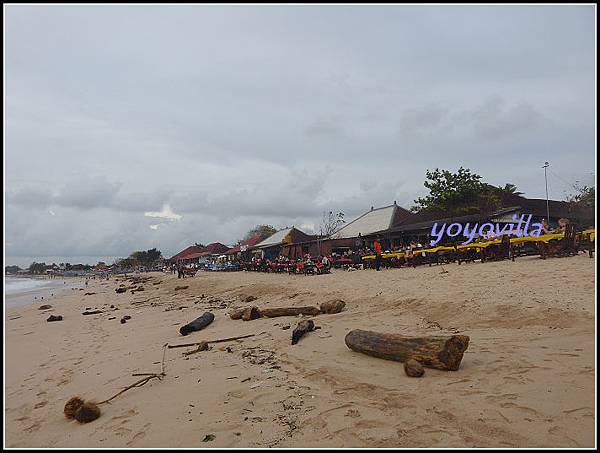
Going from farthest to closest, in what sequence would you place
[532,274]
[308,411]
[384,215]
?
[384,215] → [532,274] → [308,411]

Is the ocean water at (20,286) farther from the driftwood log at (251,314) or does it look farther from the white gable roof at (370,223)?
the driftwood log at (251,314)

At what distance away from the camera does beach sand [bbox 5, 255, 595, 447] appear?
3.07 metres

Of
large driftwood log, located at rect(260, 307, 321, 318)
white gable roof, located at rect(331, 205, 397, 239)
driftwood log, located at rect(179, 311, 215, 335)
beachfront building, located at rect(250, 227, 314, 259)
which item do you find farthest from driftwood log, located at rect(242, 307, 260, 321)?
beachfront building, located at rect(250, 227, 314, 259)

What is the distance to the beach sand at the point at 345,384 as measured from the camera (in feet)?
10.1

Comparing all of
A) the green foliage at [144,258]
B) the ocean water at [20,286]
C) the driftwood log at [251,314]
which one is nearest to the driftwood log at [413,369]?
the driftwood log at [251,314]

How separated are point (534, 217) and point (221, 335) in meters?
25.2

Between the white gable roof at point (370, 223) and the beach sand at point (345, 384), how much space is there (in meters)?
21.8

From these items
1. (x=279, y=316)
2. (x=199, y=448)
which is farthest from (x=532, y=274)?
(x=199, y=448)

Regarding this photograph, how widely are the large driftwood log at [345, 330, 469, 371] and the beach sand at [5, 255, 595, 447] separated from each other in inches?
4.0

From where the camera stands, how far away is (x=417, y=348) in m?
4.32

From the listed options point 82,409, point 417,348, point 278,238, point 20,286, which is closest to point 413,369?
point 417,348

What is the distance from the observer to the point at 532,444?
8.91 ft

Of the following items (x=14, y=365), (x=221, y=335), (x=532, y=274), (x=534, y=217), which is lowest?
(x=14, y=365)

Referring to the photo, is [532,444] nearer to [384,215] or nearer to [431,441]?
[431,441]
